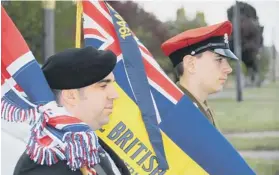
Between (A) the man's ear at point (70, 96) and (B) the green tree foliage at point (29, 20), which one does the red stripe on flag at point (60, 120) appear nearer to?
(A) the man's ear at point (70, 96)

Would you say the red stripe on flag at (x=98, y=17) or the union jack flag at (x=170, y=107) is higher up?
the red stripe on flag at (x=98, y=17)

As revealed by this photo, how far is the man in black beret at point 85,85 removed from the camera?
1329 millimetres

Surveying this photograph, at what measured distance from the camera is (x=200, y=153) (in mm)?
2145

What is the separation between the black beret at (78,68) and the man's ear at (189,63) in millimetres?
960

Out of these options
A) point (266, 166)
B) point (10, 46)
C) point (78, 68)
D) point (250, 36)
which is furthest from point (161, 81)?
point (266, 166)

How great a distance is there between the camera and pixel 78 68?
1.32 meters

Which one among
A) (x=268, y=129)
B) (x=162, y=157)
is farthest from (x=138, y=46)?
(x=268, y=129)

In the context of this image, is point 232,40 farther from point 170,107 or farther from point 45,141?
point 45,141

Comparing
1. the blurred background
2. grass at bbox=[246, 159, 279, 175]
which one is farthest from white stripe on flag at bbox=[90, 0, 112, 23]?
grass at bbox=[246, 159, 279, 175]

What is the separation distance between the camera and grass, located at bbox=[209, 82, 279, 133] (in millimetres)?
4180

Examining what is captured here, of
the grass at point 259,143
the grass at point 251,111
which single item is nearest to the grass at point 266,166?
the grass at point 259,143

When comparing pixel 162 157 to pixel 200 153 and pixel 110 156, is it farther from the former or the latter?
pixel 110 156

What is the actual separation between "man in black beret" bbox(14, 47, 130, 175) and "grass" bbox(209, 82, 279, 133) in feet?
9.05

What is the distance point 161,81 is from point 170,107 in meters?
0.10
